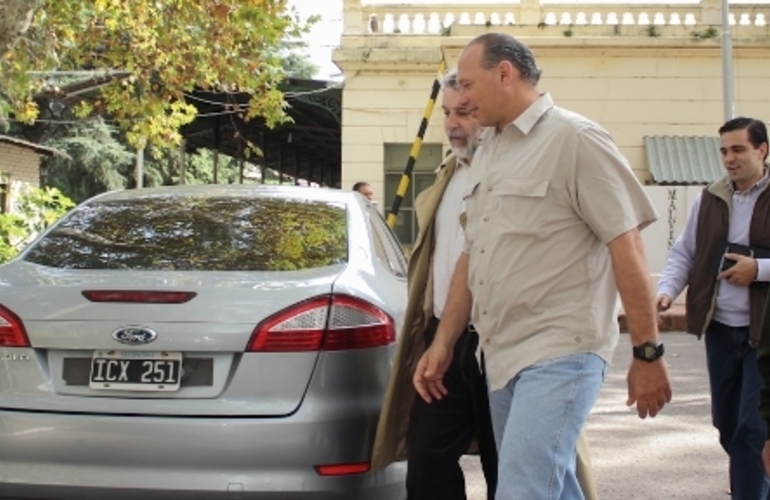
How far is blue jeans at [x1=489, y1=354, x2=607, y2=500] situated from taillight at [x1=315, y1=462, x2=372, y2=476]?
2.86 ft

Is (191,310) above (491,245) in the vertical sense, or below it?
below

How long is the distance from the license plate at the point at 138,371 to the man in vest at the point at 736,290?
1.81m

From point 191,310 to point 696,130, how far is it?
16.7m

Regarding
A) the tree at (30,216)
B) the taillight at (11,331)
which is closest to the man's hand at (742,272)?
the taillight at (11,331)

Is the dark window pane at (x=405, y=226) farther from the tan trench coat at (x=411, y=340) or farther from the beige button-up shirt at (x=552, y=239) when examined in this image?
the beige button-up shirt at (x=552, y=239)

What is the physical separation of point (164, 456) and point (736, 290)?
82.8 inches

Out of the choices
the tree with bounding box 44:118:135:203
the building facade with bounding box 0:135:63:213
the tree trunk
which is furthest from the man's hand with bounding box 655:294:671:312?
the tree with bounding box 44:118:135:203

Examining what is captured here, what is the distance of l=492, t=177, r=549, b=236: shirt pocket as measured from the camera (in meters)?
2.79

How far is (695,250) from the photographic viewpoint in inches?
159

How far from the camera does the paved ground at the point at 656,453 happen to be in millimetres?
5086

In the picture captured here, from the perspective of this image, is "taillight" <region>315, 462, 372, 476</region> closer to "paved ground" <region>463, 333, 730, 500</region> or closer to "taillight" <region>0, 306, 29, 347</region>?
"taillight" <region>0, 306, 29, 347</region>

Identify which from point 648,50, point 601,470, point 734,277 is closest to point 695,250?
point 734,277

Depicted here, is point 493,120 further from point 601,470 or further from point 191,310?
point 601,470

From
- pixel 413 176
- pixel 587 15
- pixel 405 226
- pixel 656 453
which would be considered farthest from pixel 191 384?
pixel 587 15
